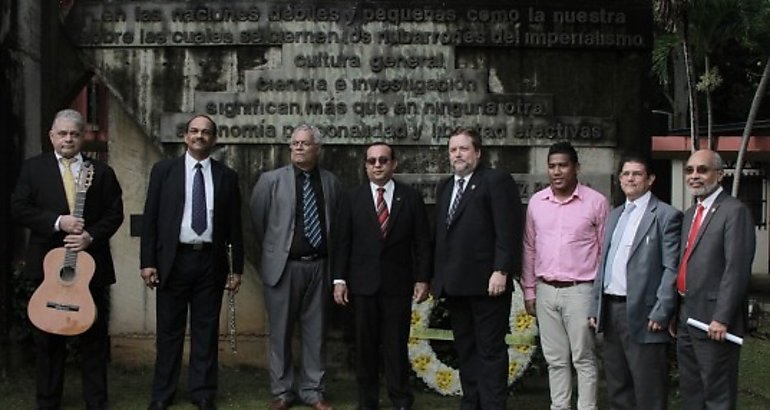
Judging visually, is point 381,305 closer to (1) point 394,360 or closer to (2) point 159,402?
(1) point 394,360

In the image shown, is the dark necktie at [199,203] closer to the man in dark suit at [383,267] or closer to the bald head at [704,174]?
the man in dark suit at [383,267]

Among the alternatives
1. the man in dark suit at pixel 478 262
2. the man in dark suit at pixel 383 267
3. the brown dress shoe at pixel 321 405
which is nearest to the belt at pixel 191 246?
the man in dark suit at pixel 383 267

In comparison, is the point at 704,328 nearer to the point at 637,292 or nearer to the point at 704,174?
the point at 637,292

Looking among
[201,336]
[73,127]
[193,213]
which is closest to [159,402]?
[201,336]

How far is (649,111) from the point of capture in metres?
8.26

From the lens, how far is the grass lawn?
23.4 feet

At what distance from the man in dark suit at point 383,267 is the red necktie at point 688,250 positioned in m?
1.70

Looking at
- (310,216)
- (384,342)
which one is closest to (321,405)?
(384,342)

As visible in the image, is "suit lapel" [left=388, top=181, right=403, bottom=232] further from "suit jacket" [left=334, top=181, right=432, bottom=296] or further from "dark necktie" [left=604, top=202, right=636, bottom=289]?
"dark necktie" [left=604, top=202, right=636, bottom=289]

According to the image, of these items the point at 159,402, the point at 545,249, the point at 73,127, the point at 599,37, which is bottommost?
the point at 159,402

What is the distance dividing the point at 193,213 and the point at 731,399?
3599 millimetres

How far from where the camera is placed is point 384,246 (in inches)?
264

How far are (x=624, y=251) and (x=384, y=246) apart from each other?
1.61m

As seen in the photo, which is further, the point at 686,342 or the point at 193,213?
the point at 193,213
